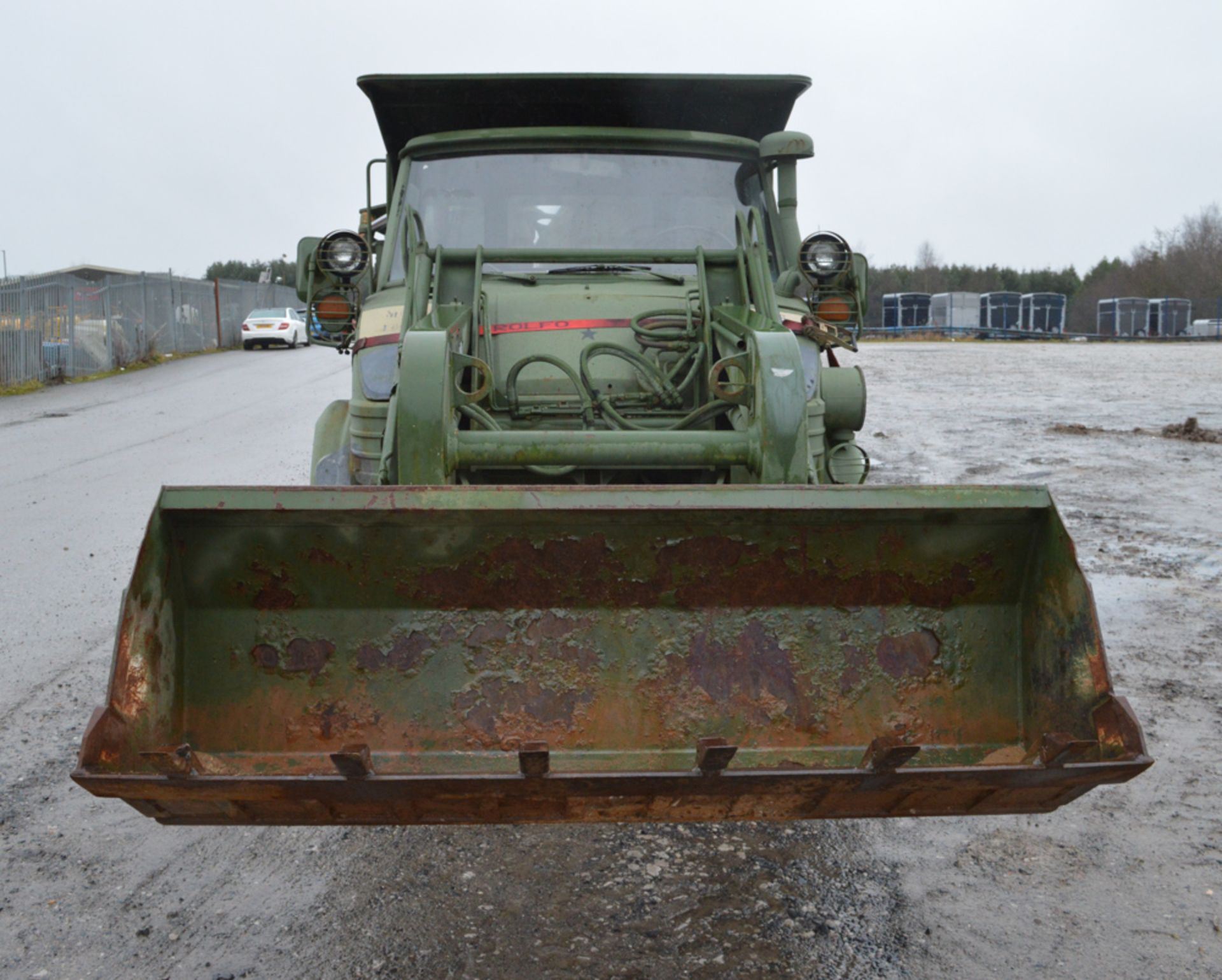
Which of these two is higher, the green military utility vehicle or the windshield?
the windshield

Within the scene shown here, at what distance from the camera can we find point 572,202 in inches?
227

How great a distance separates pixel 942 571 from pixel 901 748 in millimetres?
873

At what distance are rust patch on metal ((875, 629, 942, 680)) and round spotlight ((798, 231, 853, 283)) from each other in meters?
2.33

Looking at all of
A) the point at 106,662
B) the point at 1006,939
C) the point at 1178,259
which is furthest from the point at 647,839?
the point at 1178,259

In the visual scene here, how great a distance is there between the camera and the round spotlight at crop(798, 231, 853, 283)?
5.41 metres

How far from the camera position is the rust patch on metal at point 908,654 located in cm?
352

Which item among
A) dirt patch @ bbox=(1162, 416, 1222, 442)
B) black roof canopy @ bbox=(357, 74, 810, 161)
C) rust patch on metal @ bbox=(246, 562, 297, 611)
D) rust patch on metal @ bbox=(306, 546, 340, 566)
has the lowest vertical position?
dirt patch @ bbox=(1162, 416, 1222, 442)

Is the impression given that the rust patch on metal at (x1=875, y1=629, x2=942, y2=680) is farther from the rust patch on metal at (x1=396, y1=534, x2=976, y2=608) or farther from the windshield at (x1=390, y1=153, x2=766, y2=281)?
the windshield at (x1=390, y1=153, x2=766, y2=281)

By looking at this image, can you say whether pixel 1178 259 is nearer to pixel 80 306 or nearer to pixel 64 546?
pixel 80 306

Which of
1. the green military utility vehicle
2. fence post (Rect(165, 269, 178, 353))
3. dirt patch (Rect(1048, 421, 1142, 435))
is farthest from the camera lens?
fence post (Rect(165, 269, 178, 353))

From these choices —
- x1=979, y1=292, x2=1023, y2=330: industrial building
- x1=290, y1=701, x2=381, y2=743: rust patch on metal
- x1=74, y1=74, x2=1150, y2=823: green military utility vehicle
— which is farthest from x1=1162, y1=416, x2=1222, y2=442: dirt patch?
x1=979, y1=292, x2=1023, y2=330: industrial building

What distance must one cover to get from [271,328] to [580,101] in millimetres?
29584

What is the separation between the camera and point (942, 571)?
11.6ft

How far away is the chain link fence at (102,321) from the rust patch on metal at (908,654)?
69.2ft
